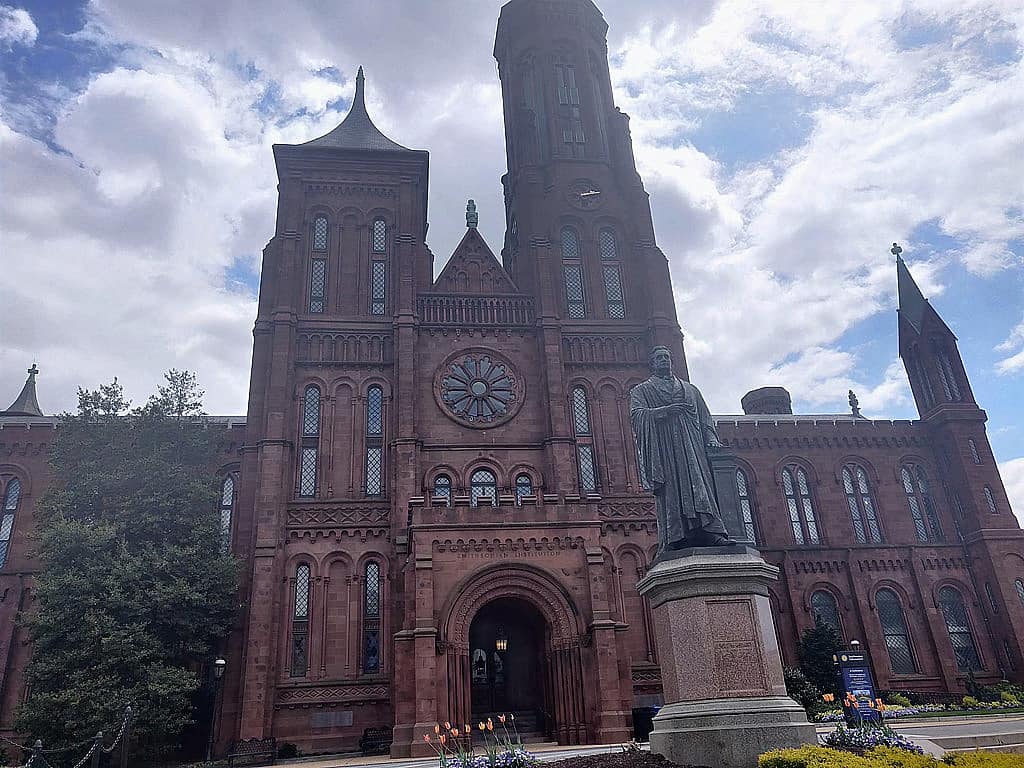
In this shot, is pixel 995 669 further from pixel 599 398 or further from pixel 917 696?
pixel 599 398

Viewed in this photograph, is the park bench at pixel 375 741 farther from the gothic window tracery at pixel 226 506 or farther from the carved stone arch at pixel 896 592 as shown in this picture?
the carved stone arch at pixel 896 592

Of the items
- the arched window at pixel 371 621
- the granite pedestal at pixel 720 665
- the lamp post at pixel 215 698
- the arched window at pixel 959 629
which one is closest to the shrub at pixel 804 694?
the arched window at pixel 959 629

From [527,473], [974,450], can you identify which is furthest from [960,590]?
[527,473]

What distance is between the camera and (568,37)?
42.2 metres

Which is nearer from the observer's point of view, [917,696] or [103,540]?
[103,540]

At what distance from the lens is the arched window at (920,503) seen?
122ft

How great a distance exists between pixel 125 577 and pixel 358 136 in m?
23.6

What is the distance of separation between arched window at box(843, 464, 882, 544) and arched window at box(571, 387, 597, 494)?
48.7ft

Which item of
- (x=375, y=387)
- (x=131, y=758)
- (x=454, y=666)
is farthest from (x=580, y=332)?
(x=131, y=758)

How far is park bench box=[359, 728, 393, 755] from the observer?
2441 cm

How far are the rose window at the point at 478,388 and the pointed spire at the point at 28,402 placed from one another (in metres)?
24.3

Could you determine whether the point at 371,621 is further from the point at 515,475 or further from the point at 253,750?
the point at 515,475

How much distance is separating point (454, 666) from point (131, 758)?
11.0 metres

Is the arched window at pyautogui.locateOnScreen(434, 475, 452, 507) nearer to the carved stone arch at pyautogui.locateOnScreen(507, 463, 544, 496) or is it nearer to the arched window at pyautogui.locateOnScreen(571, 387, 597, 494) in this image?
the carved stone arch at pyautogui.locateOnScreen(507, 463, 544, 496)
